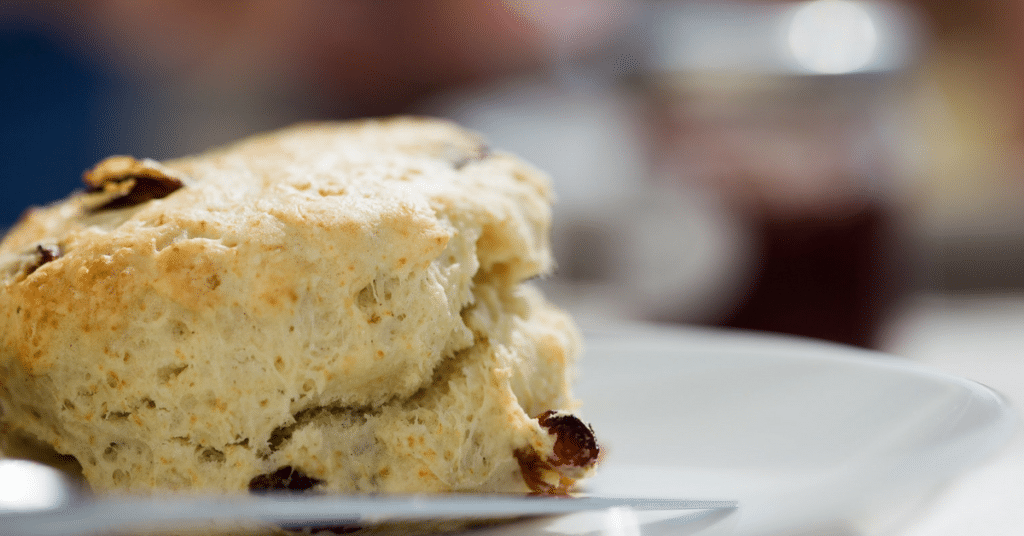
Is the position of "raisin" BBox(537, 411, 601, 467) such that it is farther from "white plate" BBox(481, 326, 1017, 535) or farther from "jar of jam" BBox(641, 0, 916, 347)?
"jar of jam" BBox(641, 0, 916, 347)

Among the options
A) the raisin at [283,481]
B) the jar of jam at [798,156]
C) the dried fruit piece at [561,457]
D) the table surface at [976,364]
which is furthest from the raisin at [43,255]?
the jar of jam at [798,156]

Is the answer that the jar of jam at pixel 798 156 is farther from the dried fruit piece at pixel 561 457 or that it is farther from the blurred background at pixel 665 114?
the dried fruit piece at pixel 561 457

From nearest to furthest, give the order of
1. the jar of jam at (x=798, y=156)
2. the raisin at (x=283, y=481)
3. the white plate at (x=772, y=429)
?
the white plate at (x=772, y=429), the raisin at (x=283, y=481), the jar of jam at (x=798, y=156)

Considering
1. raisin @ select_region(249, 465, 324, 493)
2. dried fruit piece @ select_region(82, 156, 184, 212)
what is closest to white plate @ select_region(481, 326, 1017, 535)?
raisin @ select_region(249, 465, 324, 493)

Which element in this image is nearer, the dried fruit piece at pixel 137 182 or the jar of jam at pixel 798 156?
the dried fruit piece at pixel 137 182

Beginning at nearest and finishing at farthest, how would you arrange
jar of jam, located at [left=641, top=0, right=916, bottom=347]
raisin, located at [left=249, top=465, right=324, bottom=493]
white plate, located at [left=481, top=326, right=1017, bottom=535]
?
white plate, located at [left=481, top=326, right=1017, bottom=535], raisin, located at [left=249, top=465, right=324, bottom=493], jar of jam, located at [left=641, top=0, right=916, bottom=347]

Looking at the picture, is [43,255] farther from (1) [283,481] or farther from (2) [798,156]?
(2) [798,156]
